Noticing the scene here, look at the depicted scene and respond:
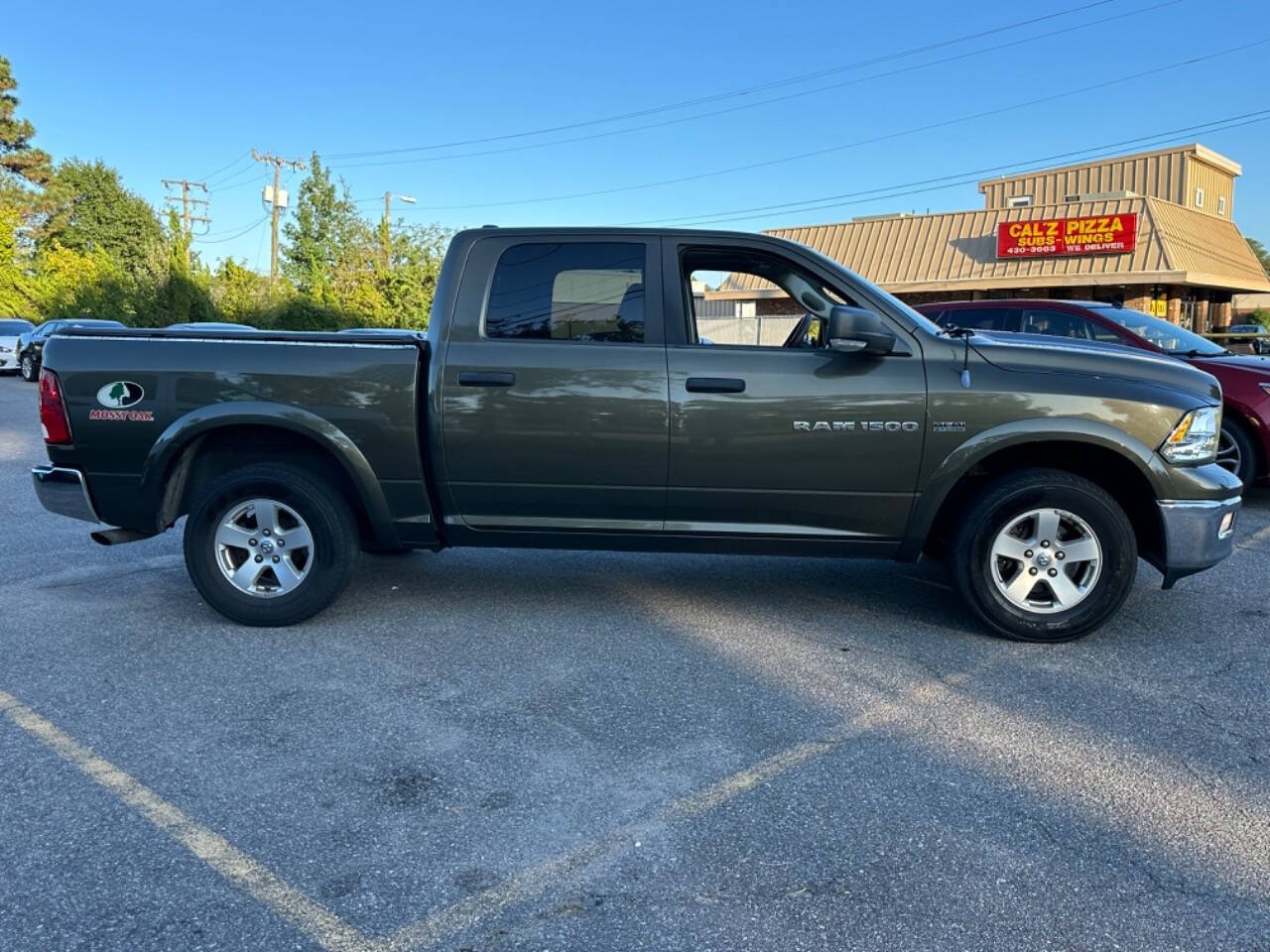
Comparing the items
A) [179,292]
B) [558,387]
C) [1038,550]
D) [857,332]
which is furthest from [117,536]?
[179,292]

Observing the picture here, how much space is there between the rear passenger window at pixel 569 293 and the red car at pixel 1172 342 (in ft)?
11.4

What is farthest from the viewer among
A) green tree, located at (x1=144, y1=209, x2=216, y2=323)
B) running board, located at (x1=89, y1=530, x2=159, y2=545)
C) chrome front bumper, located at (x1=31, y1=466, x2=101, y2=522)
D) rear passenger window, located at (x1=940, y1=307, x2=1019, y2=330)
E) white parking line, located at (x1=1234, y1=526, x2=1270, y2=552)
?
green tree, located at (x1=144, y1=209, x2=216, y2=323)

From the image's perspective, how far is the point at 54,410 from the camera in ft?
15.8

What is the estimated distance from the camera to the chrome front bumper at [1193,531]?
454 cm

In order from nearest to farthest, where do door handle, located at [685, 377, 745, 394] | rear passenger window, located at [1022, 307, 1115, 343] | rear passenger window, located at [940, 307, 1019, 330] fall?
door handle, located at [685, 377, 745, 394] < rear passenger window, located at [1022, 307, 1115, 343] < rear passenger window, located at [940, 307, 1019, 330]

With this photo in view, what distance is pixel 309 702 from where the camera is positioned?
3957 millimetres

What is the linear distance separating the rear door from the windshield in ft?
20.5

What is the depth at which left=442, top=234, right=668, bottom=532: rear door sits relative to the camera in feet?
15.4

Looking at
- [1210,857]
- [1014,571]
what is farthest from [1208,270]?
[1210,857]

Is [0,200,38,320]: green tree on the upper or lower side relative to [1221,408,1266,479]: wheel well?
upper

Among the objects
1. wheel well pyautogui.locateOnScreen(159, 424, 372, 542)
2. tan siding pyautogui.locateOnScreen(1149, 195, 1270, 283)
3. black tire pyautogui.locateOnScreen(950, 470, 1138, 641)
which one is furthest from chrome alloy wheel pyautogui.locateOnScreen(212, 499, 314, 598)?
tan siding pyautogui.locateOnScreen(1149, 195, 1270, 283)

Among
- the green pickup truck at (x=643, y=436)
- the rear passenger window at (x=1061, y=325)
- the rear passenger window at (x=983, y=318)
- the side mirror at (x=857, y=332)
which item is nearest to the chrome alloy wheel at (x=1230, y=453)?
the rear passenger window at (x=1061, y=325)

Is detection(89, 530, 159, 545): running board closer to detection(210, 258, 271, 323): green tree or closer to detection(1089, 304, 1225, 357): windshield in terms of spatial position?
detection(1089, 304, 1225, 357): windshield

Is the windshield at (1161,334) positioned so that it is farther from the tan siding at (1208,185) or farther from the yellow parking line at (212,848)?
the tan siding at (1208,185)
